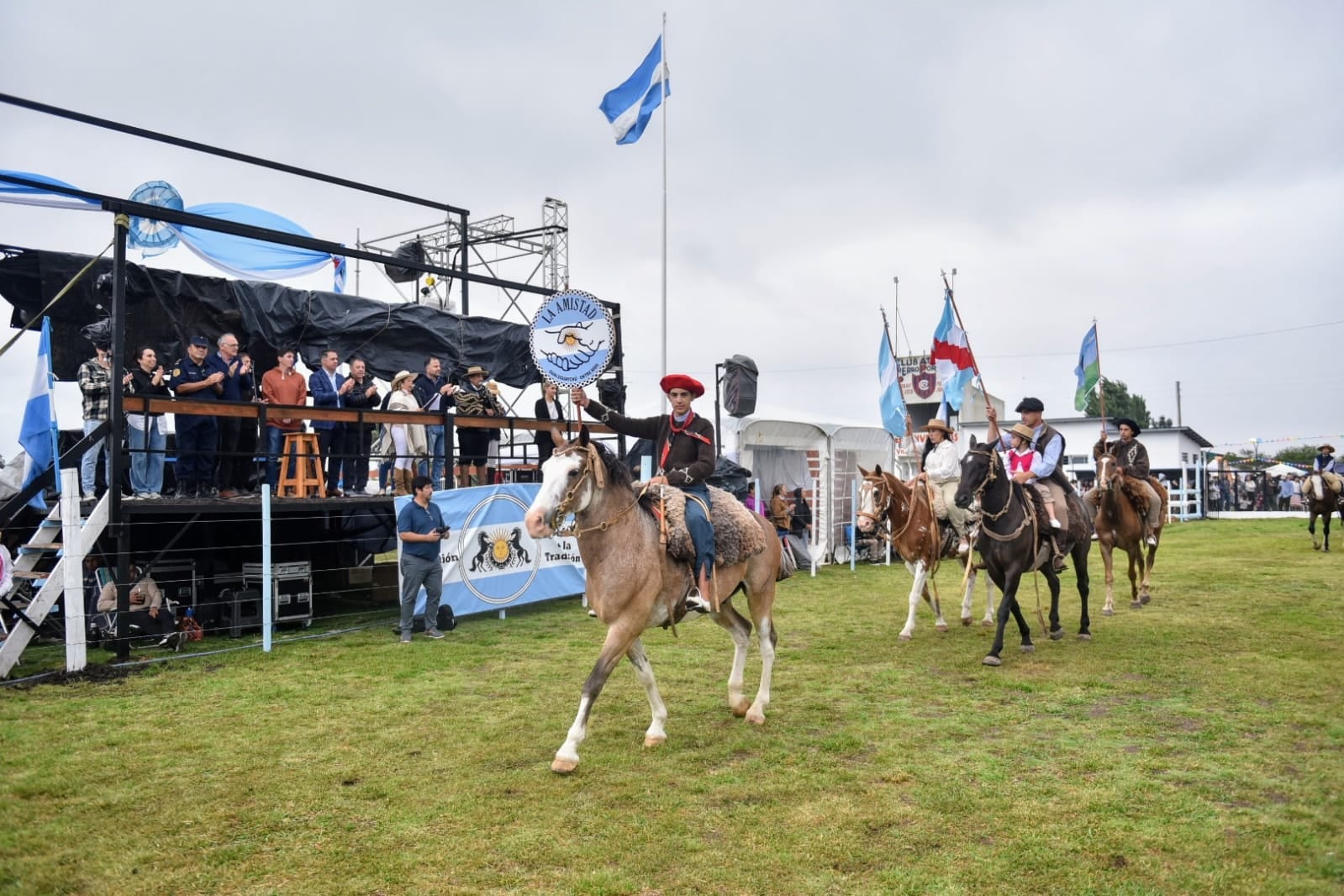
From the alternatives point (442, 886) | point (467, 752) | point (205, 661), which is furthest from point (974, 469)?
point (205, 661)

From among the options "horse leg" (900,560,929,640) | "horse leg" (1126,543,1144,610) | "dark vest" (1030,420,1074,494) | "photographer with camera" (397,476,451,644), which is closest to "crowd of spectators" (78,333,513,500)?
"photographer with camera" (397,476,451,644)

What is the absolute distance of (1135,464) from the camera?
1339 cm

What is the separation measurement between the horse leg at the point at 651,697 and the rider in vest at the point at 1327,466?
70.3 feet

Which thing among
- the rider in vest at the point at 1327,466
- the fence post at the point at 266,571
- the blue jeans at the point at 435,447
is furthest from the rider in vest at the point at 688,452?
Result: the rider in vest at the point at 1327,466

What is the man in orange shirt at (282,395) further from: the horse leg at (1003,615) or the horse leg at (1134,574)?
the horse leg at (1134,574)

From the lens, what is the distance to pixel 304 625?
12.5 m

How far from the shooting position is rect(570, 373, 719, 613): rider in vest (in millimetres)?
6773

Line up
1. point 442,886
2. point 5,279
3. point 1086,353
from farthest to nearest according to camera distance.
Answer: point 1086,353, point 5,279, point 442,886

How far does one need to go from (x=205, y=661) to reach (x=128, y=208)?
5290 millimetres

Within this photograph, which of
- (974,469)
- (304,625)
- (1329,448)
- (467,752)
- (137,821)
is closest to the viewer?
(137,821)

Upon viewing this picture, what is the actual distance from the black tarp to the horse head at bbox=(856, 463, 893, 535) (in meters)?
7.36

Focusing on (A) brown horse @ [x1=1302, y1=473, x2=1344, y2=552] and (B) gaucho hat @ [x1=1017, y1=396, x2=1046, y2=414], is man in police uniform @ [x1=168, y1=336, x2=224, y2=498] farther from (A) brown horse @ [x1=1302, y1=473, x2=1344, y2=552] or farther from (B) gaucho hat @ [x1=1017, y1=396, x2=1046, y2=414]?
(A) brown horse @ [x1=1302, y1=473, x2=1344, y2=552]

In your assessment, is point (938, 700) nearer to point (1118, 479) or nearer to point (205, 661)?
point (1118, 479)

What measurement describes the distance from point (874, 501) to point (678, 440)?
218 inches
